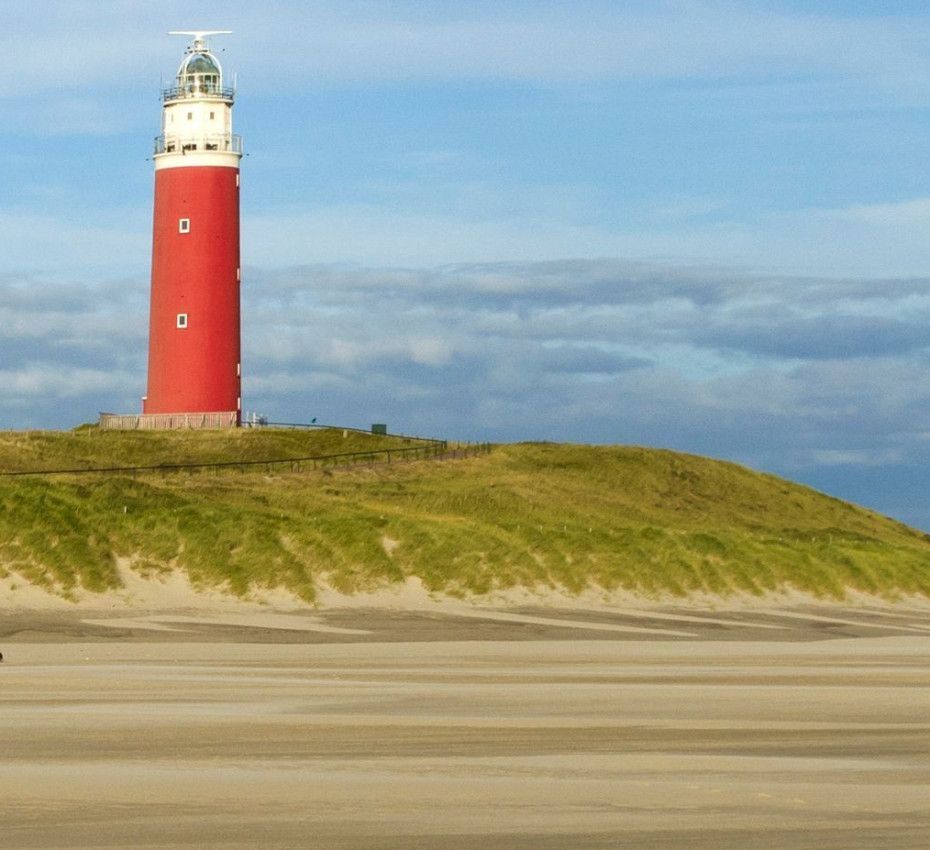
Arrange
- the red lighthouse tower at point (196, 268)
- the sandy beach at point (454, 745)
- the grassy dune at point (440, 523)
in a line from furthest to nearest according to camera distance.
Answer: the red lighthouse tower at point (196, 268)
the grassy dune at point (440, 523)
the sandy beach at point (454, 745)

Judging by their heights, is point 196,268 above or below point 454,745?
above

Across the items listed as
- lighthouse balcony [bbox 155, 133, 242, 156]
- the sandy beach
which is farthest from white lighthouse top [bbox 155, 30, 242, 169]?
the sandy beach

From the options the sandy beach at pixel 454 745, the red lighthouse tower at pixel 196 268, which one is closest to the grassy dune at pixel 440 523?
the red lighthouse tower at pixel 196 268

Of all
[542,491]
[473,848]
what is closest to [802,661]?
[473,848]

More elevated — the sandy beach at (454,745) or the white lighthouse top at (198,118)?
the white lighthouse top at (198,118)

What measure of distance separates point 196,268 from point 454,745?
2507 inches

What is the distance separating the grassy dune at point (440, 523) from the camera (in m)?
43.3

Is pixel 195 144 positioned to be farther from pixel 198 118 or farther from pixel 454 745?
pixel 454 745

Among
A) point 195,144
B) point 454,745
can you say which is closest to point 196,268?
point 195,144

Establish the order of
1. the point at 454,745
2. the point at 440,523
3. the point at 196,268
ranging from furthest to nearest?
the point at 196,268 → the point at 440,523 → the point at 454,745

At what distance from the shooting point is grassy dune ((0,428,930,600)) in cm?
4331

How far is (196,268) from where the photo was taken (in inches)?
3145

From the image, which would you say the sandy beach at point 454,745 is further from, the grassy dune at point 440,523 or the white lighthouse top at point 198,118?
the white lighthouse top at point 198,118

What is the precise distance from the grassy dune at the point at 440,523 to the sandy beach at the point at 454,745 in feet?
28.2
